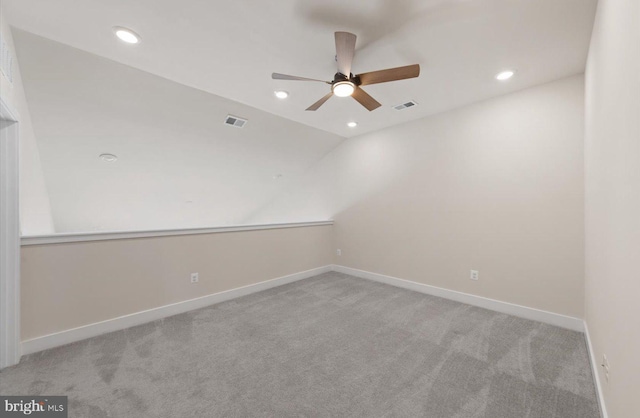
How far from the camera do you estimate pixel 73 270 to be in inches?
89.0

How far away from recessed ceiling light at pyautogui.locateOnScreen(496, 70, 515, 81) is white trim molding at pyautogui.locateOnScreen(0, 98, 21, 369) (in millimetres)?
4134

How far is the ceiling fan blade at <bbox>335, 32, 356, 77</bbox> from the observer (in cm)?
163

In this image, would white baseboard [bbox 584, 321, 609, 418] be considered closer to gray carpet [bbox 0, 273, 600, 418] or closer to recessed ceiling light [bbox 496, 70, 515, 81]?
gray carpet [bbox 0, 273, 600, 418]

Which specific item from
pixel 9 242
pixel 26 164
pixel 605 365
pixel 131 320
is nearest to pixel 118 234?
pixel 9 242

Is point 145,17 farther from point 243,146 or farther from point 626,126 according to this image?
point 626,126

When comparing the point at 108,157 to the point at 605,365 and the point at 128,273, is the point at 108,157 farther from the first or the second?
the point at 605,365

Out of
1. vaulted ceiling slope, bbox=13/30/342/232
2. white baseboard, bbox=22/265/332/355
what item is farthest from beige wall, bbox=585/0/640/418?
white baseboard, bbox=22/265/332/355

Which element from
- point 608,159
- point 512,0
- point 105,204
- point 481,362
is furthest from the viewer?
point 105,204

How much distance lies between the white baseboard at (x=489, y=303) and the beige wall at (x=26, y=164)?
4226mm

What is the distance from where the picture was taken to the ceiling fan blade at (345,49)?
1630 millimetres

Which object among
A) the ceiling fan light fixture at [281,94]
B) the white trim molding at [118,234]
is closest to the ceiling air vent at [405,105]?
the ceiling fan light fixture at [281,94]

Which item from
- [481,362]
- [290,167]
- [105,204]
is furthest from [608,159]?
[105,204]

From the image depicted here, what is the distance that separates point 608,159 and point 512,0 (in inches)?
45.5

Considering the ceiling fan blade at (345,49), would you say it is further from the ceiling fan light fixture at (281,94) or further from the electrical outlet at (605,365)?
the electrical outlet at (605,365)
